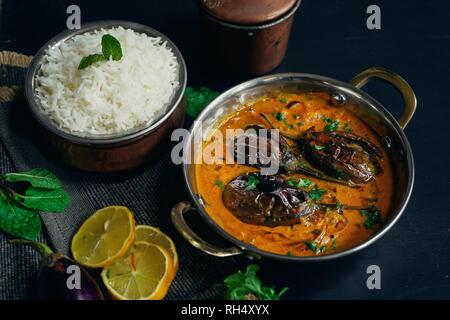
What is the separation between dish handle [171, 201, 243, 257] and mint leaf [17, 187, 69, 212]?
2.08 ft

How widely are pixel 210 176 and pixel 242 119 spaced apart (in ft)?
1.49

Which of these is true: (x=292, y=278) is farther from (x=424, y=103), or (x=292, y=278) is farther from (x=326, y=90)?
(x=424, y=103)

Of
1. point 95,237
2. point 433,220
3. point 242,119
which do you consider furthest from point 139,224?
point 433,220

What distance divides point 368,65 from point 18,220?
2.37 m

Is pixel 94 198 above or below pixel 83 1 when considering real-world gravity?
below

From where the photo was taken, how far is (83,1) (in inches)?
175

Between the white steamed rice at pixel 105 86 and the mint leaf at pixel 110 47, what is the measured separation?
5 centimetres

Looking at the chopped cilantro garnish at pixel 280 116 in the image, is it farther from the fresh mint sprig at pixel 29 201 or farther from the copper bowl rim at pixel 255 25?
the fresh mint sprig at pixel 29 201

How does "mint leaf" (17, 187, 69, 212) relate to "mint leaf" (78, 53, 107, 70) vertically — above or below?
below

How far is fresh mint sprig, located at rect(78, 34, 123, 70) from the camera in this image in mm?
3385

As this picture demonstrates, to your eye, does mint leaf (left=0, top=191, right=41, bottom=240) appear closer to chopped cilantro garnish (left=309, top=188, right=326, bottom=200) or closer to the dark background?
the dark background

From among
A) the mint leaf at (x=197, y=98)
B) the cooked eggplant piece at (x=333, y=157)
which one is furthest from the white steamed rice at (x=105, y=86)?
the cooked eggplant piece at (x=333, y=157)

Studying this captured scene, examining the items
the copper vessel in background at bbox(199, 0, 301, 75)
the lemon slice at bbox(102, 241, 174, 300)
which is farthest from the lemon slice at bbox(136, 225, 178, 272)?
the copper vessel in background at bbox(199, 0, 301, 75)

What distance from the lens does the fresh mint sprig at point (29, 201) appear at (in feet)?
10.6
